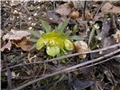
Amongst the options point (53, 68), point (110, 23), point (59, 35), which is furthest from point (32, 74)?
point (110, 23)

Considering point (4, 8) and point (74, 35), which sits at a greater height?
point (4, 8)

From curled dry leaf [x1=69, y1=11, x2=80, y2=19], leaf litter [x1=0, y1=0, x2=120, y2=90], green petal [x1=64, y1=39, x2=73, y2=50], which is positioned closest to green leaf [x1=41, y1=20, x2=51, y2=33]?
leaf litter [x1=0, y1=0, x2=120, y2=90]

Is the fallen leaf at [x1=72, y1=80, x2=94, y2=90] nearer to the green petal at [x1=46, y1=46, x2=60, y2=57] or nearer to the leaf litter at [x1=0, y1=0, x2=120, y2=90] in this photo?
the leaf litter at [x1=0, y1=0, x2=120, y2=90]

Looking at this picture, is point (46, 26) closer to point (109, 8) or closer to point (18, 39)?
point (18, 39)

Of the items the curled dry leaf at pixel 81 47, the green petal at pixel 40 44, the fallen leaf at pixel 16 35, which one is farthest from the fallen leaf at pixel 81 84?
the fallen leaf at pixel 16 35

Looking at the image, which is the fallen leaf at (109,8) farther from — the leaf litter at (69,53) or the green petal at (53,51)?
the green petal at (53,51)

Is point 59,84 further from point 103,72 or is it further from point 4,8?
point 4,8
